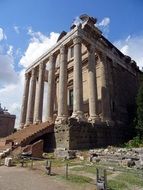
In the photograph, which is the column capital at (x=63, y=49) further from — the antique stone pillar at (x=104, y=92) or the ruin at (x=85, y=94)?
the antique stone pillar at (x=104, y=92)

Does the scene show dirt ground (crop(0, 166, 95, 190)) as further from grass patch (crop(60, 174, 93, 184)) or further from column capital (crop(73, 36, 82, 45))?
column capital (crop(73, 36, 82, 45))

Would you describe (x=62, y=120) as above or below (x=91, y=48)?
below

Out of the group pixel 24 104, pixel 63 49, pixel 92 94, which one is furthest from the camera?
pixel 24 104

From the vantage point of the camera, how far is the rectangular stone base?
2373 cm

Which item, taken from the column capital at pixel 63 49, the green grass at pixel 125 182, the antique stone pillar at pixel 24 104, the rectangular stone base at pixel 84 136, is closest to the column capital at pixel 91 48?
the column capital at pixel 63 49

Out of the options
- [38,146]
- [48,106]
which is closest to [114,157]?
[38,146]

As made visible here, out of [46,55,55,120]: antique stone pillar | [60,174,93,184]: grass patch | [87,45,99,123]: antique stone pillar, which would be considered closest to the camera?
[60,174,93,184]: grass patch

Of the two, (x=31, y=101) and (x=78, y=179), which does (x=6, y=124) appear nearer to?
(x=31, y=101)

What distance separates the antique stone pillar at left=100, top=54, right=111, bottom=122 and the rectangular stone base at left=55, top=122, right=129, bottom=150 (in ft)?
6.57

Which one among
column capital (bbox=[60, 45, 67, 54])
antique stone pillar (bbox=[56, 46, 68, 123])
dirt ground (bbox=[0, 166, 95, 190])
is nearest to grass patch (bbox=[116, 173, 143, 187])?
dirt ground (bbox=[0, 166, 95, 190])

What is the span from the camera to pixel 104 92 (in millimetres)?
31594

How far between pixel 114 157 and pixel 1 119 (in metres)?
51.7

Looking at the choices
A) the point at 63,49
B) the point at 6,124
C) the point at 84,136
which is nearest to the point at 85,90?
the point at 63,49

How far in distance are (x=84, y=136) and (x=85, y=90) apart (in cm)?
1285
